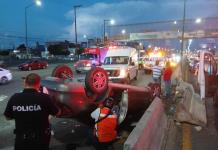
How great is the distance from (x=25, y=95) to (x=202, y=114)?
7.26 meters

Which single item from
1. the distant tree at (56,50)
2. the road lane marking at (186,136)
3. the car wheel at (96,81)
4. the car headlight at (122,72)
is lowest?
the road lane marking at (186,136)

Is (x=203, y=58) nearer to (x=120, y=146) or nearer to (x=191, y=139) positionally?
(x=191, y=139)

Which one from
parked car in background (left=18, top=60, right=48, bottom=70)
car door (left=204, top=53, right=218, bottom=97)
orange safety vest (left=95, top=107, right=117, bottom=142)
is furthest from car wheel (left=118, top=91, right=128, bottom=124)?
parked car in background (left=18, top=60, right=48, bottom=70)

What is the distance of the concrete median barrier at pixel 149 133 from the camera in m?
5.12

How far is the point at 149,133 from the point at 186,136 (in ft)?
9.49

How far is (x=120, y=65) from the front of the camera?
23.1 meters

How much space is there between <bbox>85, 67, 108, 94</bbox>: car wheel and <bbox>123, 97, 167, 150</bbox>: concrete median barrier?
144 centimetres

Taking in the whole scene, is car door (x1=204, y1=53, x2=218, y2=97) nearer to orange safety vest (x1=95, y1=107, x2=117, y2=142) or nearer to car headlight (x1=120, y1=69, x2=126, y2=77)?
orange safety vest (x1=95, y1=107, x2=117, y2=142)

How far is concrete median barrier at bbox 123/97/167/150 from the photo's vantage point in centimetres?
512

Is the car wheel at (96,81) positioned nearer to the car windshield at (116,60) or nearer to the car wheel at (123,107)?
the car wheel at (123,107)

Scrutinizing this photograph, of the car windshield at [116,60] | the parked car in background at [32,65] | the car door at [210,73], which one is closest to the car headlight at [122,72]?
the car windshield at [116,60]

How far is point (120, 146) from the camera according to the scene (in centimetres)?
812

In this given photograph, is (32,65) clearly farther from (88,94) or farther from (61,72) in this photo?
(88,94)

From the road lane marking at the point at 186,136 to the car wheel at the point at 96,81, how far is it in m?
2.29
